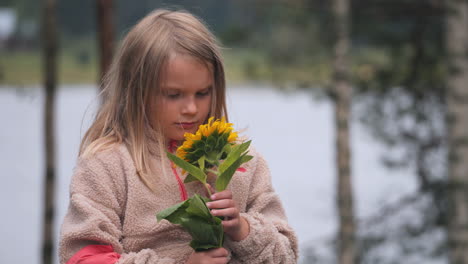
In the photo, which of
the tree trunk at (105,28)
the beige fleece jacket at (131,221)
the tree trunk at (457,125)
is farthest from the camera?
the tree trunk at (457,125)

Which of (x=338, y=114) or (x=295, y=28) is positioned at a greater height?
(x=295, y=28)

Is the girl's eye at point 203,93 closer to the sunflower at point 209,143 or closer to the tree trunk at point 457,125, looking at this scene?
the sunflower at point 209,143

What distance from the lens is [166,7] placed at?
1.77 m

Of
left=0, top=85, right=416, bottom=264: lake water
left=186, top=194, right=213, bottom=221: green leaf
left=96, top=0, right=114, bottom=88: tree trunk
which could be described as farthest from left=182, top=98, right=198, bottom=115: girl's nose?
left=0, top=85, right=416, bottom=264: lake water

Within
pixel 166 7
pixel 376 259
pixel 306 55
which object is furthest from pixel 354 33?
pixel 166 7

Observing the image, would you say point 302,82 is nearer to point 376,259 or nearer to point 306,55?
point 306,55

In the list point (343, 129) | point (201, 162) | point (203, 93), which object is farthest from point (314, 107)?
point (201, 162)

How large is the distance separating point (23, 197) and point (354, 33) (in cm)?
389

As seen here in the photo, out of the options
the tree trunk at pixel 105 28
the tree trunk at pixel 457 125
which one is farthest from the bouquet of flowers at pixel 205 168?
the tree trunk at pixel 457 125

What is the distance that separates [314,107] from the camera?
21.4 ft

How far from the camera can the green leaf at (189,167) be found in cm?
143

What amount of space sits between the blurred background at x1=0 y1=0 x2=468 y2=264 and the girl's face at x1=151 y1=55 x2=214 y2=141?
3886 mm

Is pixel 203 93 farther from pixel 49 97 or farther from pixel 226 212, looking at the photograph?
pixel 49 97

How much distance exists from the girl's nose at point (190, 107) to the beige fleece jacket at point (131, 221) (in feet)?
0.45
